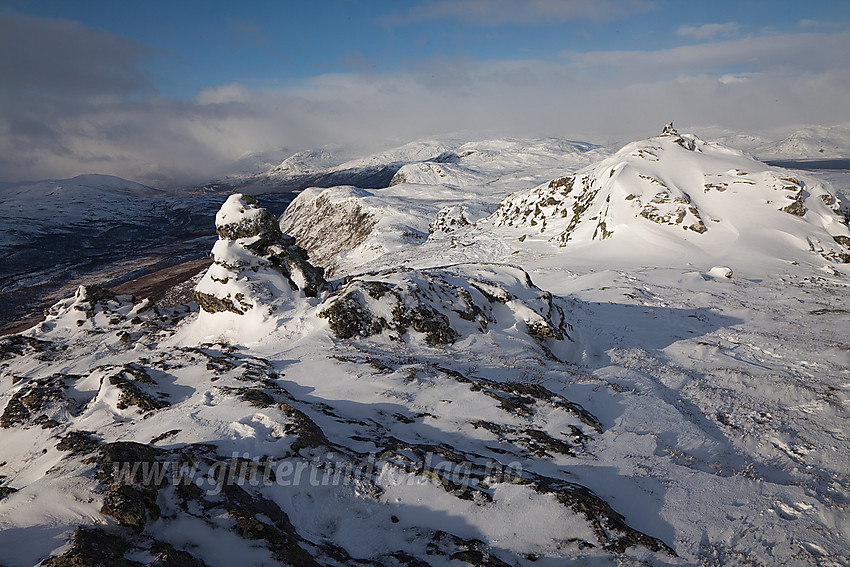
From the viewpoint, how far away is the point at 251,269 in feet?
59.8

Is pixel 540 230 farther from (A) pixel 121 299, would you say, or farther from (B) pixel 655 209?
(A) pixel 121 299

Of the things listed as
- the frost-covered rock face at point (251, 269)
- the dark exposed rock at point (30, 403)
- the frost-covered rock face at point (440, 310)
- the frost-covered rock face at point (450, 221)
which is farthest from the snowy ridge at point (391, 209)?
the dark exposed rock at point (30, 403)

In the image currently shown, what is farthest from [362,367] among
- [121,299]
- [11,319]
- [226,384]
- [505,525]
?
[11,319]

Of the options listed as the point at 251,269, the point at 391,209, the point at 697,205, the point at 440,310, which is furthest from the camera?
the point at 391,209

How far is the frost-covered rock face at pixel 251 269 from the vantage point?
57.1ft

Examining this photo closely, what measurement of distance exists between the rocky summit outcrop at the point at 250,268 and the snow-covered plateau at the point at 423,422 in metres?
0.11

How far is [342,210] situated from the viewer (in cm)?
10156

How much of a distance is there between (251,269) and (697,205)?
45164 mm

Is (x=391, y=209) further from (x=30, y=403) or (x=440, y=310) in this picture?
(x=30, y=403)

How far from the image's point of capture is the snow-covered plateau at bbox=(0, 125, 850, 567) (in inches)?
209

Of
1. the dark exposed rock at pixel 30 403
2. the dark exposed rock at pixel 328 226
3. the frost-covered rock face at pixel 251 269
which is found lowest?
the dark exposed rock at pixel 328 226

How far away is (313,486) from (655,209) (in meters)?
46.0

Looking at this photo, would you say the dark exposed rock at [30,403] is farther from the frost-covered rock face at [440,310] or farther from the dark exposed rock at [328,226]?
the dark exposed rock at [328,226]

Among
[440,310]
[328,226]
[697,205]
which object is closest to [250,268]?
[440,310]
